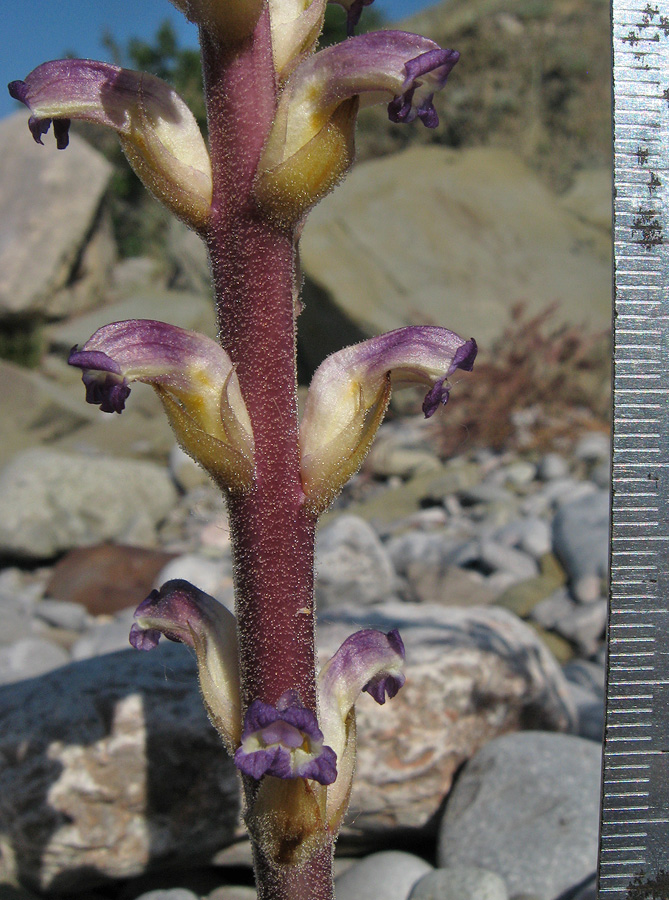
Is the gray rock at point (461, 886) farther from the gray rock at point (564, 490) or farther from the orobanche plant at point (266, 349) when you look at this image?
the gray rock at point (564, 490)

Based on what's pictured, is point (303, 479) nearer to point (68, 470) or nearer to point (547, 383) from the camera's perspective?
point (68, 470)

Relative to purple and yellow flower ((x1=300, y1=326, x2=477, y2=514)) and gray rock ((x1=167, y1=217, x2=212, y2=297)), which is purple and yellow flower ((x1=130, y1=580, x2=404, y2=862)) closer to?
purple and yellow flower ((x1=300, y1=326, x2=477, y2=514))

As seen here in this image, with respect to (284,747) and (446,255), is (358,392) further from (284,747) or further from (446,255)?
(446,255)

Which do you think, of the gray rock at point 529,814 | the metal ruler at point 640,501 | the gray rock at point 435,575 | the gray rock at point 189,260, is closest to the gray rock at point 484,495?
the gray rock at point 435,575

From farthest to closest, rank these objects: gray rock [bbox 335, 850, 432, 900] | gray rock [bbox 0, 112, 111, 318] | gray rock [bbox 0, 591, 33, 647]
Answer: gray rock [bbox 0, 112, 111, 318] → gray rock [bbox 0, 591, 33, 647] → gray rock [bbox 335, 850, 432, 900]

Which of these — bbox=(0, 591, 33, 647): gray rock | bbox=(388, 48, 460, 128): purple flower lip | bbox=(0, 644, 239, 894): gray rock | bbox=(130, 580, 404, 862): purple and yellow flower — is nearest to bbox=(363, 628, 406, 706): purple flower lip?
bbox=(130, 580, 404, 862): purple and yellow flower

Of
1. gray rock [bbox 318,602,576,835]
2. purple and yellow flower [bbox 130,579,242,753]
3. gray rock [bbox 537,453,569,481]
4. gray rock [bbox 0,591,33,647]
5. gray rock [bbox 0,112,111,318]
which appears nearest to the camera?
purple and yellow flower [bbox 130,579,242,753]

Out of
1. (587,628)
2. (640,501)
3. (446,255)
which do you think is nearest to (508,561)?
(587,628)
